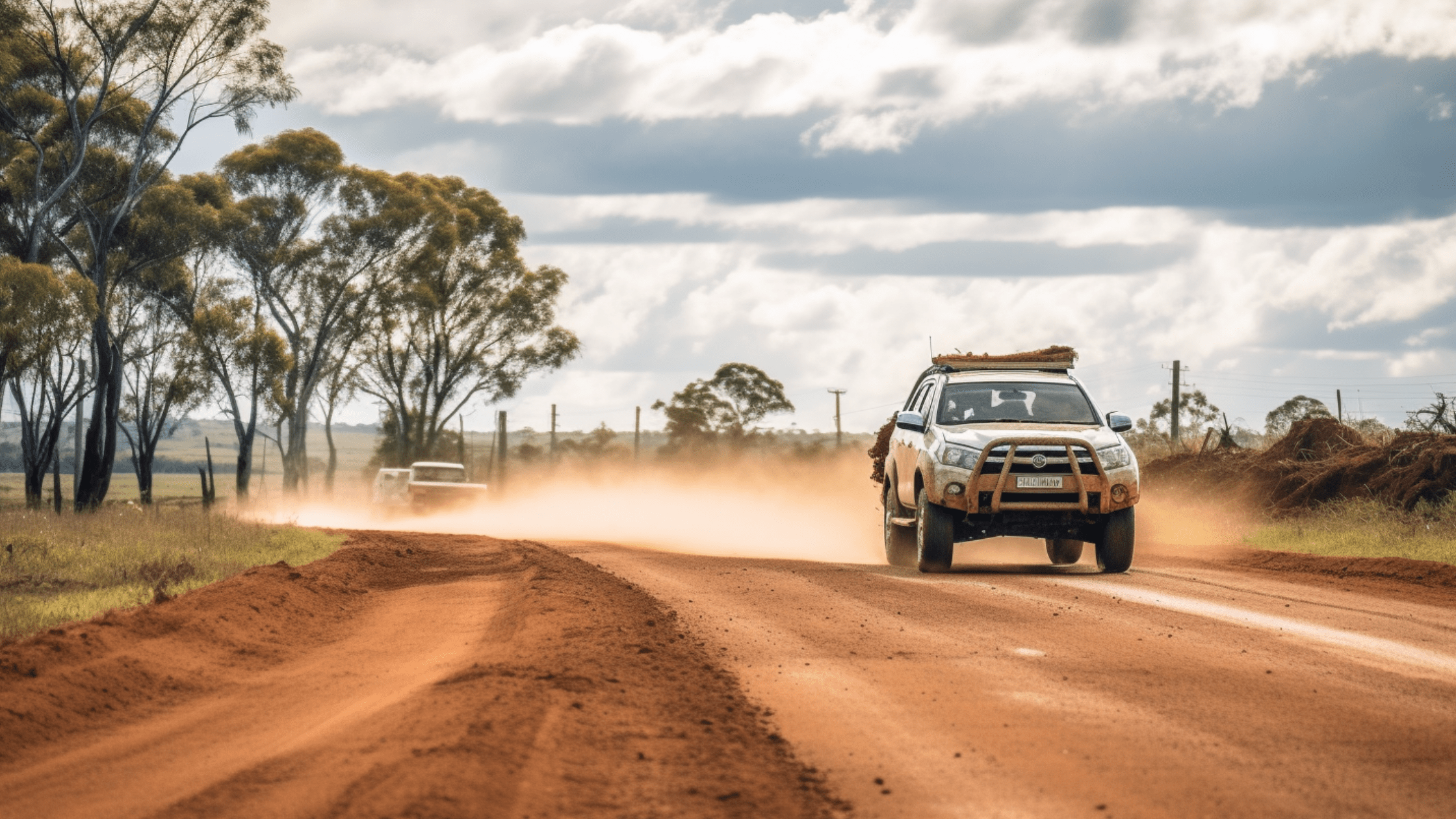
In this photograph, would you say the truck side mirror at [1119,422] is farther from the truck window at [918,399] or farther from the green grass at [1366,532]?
the green grass at [1366,532]

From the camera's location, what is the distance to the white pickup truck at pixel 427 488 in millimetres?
34625

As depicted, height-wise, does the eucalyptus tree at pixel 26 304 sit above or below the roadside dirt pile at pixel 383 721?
above

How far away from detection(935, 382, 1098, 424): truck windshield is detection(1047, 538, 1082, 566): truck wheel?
2.27 meters

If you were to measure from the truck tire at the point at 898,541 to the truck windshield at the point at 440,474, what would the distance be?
909 inches

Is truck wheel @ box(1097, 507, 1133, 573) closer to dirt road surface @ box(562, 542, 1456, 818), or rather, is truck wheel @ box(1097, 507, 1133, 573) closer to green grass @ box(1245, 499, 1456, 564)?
dirt road surface @ box(562, 542, 1456, 818)

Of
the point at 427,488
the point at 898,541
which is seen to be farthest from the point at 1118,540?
the point at 427,488

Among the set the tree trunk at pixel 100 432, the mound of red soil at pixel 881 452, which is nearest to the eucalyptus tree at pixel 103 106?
the tree trunk at pixel 100 432

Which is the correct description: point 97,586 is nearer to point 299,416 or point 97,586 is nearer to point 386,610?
point 386,610

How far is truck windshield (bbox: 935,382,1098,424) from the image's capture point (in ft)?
47.4

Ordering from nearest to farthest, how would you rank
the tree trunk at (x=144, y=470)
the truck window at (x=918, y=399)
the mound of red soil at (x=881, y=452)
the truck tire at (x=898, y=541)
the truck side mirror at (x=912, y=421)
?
the truck side mirror at (x=912, y=421)
the truck tire at (x=898, y=541)
the truck window at (x=918, y=399)
the mound of red soil at (x=881, y=452)
the tree trunk at (x=144, y=470)

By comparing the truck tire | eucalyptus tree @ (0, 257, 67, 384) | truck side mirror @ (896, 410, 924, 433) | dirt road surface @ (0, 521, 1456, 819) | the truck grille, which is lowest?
dirt road surface @ (0, 521, 1456, 819)

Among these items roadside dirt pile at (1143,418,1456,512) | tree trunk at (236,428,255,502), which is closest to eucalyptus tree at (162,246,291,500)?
tree trunk at (236,428,255,502)

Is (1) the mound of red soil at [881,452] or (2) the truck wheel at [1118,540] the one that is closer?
(2) the truck wheel at [1118,540]

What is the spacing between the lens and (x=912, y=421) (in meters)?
14.3
